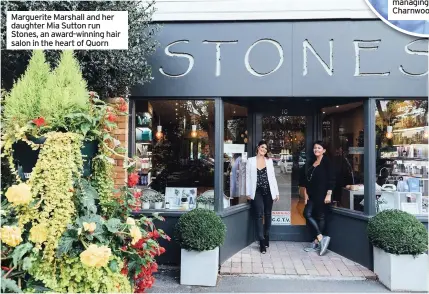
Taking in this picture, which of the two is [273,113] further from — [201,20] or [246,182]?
[201,20]

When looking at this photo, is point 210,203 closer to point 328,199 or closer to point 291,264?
point 291,264

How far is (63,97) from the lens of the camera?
2.81m

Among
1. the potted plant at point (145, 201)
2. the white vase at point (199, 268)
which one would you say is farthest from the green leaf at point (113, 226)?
the potted plant at point (145, 201)

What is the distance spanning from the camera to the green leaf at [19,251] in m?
2.46

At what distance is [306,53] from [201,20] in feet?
4.82

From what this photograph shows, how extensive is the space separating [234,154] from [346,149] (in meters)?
1.72

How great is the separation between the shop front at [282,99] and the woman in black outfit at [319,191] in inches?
7.4

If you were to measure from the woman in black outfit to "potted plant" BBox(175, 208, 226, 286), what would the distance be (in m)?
1.75

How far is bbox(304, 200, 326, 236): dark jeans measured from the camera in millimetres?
5340

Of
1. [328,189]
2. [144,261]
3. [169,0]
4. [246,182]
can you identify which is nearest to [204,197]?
[246,182]

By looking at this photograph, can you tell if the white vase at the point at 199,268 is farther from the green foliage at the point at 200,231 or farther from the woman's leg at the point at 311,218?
the woman's leg at the point at 311,218

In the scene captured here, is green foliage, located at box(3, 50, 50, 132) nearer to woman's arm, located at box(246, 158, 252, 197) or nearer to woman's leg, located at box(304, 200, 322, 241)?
woman's arm, located at box(246, 158, 252, 197)

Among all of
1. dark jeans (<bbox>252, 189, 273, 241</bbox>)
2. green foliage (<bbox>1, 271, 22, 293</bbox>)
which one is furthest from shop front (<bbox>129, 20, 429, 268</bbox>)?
green foliage (<bbox>1, 271, 22, 293</bbox>)

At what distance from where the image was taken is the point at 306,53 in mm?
4762
